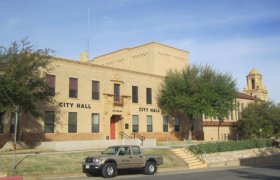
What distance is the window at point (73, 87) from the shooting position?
38.1m

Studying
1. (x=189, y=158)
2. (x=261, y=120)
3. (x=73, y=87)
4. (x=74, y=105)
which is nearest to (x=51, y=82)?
(x=73, y=87)

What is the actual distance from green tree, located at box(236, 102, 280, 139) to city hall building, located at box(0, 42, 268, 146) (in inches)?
439

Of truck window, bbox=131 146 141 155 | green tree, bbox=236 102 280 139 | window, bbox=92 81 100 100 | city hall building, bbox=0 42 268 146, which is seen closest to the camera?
truck window, bbox=131 146 141 155

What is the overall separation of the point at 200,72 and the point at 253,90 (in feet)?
175

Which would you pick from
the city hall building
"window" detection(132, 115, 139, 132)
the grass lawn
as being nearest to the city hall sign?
the city hall building

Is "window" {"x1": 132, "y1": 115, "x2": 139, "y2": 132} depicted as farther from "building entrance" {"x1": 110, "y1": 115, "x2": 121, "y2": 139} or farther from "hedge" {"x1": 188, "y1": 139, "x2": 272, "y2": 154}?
"hedge" {"x1": 188, "y1": 139, "x2": 272, "y2": 154}

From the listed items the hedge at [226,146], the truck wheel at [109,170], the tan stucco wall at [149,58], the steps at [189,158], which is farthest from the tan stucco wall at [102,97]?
the truck wheel at [109,170]

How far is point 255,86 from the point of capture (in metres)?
95.9

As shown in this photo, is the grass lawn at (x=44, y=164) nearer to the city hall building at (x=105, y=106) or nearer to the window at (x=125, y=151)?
the window at (x=125, y=151)

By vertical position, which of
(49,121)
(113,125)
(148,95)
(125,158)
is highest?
(148,95)

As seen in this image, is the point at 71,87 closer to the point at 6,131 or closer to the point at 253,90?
the point at 6,131

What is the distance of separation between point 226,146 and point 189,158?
6905 millimetres

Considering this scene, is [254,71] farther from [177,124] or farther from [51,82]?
[51,82]

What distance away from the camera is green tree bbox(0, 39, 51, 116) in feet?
88.6
